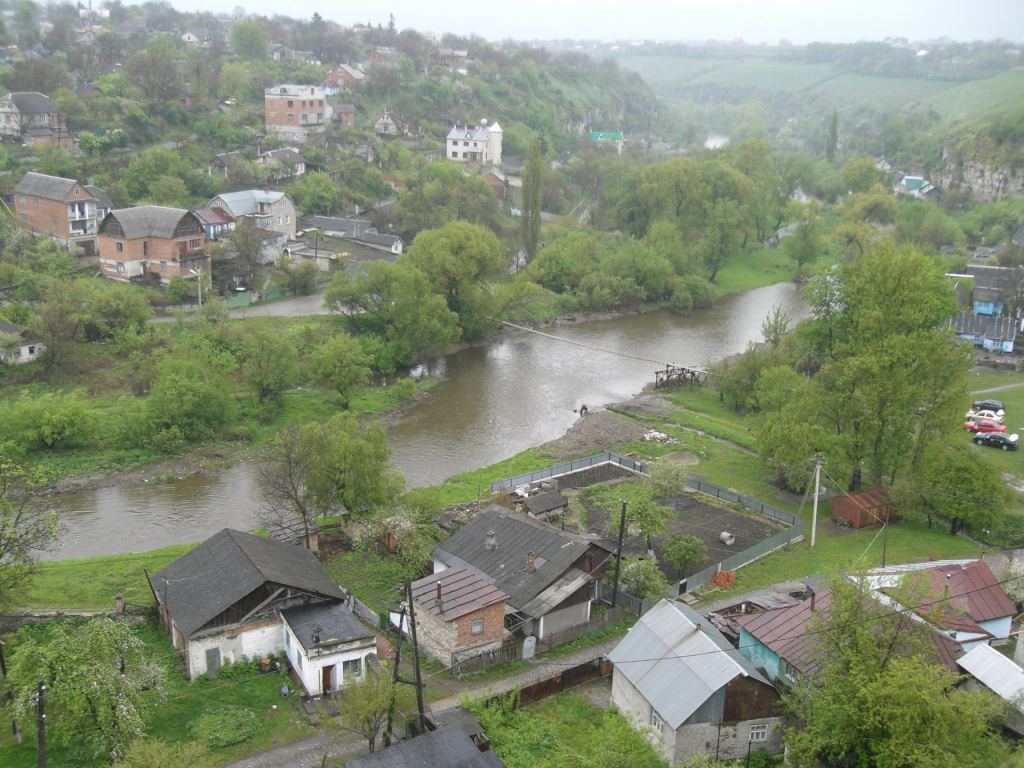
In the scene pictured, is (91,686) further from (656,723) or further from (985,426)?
(985,426)

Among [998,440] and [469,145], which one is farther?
[469,145]

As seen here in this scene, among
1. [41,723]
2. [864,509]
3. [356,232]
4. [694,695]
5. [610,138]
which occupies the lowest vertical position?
[864,509]

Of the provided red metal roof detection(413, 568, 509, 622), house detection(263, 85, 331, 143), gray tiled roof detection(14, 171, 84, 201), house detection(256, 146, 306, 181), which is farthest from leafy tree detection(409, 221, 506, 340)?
house detection(263, 85, 331, 143)

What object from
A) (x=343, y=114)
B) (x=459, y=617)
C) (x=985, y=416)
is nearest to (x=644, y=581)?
(x=459, y=617)

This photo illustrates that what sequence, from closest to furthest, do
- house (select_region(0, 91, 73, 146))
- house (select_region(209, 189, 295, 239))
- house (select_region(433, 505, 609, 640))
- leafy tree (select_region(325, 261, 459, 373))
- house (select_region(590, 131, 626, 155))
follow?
house (select_region(433, 505, 609, 640))
leafy tree (select_region(325, 261, 459, 373))
house (select_region(209, 189, 295, 239))
house (select_region(0, 91, 73, 146))
house (select_region(590, 131, 626, 155))

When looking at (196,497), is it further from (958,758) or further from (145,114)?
(145,114)

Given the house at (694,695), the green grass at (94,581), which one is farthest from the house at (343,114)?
the house at (694,695)

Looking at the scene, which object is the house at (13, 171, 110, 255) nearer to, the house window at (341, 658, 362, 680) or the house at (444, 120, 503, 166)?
the house at (444, 120, 503, 166)
